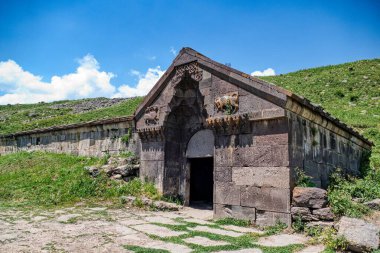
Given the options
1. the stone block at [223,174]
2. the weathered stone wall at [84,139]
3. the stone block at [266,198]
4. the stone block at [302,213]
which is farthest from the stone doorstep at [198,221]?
the weathered stone wall at [84,139]

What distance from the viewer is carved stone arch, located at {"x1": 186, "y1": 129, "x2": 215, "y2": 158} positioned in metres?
9.75

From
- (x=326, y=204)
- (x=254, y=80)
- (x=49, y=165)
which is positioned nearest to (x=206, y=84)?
(x=254, y=80)

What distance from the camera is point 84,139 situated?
1366 cm

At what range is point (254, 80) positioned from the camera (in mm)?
7621

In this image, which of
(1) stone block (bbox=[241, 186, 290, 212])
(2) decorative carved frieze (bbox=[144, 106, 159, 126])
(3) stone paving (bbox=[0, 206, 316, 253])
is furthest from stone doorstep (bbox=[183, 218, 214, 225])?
(2) decorative carved frieze (bbox=[144, 106, 159, 126])

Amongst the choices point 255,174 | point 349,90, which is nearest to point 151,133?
point 255,174

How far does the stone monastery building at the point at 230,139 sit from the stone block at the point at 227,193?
0.08 feet

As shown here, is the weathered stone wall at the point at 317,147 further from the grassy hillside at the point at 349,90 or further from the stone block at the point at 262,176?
the grassy hillside at the point at 349,90

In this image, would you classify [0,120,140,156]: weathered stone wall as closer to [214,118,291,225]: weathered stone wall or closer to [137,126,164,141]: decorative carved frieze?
[137,126,164,141]: decorative carved frieze

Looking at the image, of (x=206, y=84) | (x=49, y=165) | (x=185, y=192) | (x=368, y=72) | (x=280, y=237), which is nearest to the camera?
(x=280, y=237)

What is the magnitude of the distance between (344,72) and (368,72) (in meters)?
2.10

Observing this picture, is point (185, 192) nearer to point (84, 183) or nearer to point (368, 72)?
point (84, 183)

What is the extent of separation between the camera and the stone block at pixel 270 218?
6.70 m

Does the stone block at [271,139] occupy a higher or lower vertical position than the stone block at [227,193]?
higher
